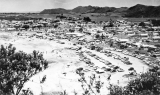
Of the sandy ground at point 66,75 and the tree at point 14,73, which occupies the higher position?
the tree at point 14,73

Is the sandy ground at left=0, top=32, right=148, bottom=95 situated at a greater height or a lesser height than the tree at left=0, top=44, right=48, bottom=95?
lesser

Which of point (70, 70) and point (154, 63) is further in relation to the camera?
point (154, 63)

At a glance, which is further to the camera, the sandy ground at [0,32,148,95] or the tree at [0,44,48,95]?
the sandy ground at [0,32,148,95]

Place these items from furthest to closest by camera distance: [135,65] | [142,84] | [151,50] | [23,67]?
[151,50] → [135,65] → [23,67] → [142,84]

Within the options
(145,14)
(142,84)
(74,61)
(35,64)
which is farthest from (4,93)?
(145,14)

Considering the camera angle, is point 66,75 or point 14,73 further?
point 66,75

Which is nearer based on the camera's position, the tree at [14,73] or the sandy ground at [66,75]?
the tree at [14,73]

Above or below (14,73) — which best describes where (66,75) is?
below

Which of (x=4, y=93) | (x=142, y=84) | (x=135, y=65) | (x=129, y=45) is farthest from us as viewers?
(x=129, y=45)

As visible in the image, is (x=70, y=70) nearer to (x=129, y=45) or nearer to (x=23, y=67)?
(x=23, y=67)

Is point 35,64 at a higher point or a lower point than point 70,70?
higher
